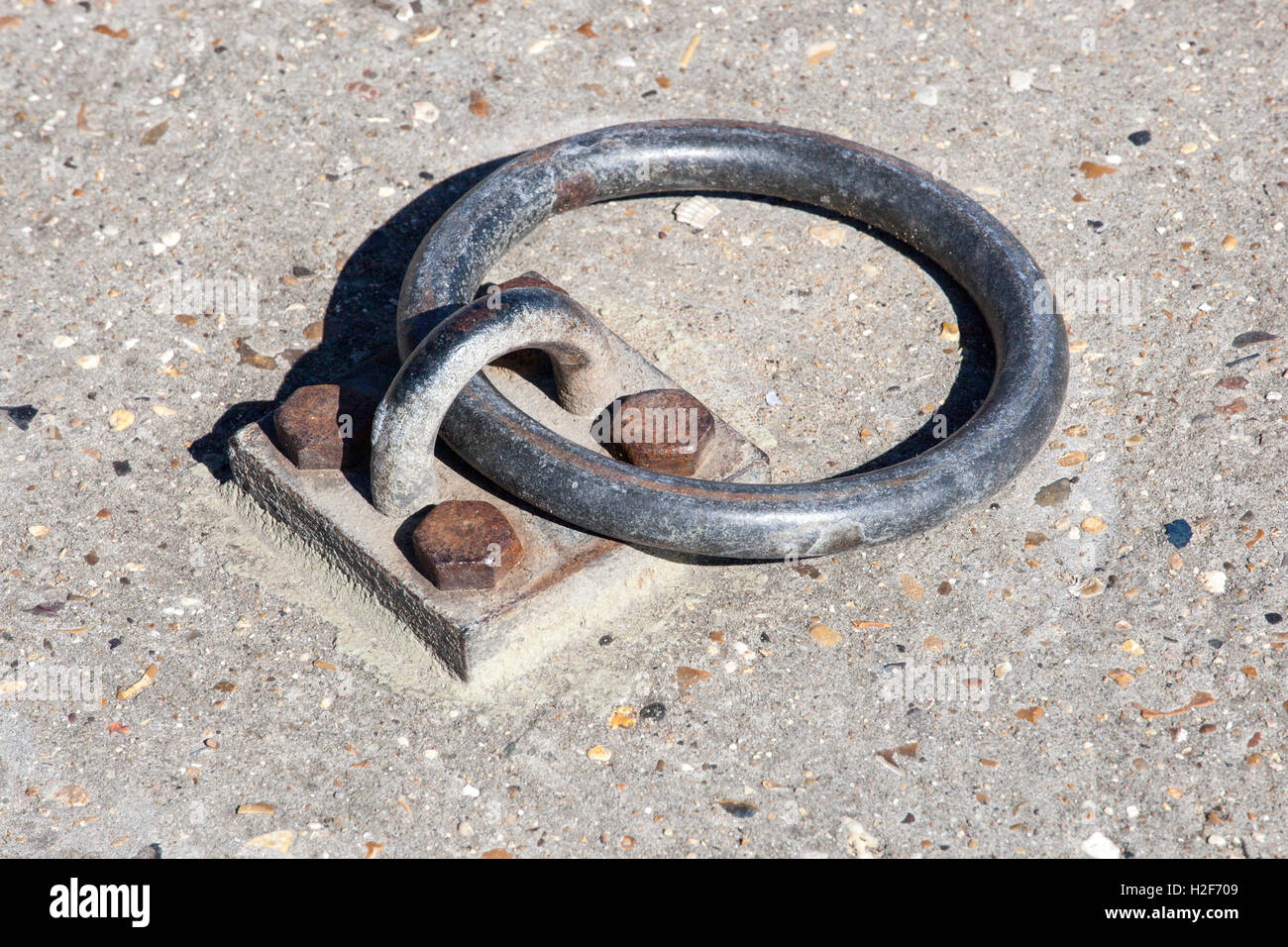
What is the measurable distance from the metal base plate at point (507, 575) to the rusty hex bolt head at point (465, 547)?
1.5 inches

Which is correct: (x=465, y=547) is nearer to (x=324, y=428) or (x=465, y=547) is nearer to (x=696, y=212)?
(x=324, y=428)

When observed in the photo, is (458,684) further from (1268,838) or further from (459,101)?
(459,101)

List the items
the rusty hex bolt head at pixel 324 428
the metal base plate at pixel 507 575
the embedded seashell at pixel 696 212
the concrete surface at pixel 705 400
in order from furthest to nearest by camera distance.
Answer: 1. the embedded seashell at pixel 696 212
2. the rusty hex bolt head at pixel 324 428
3. the metal base plate at pixel 507 575
4. the concrete surface at pixel 705 400

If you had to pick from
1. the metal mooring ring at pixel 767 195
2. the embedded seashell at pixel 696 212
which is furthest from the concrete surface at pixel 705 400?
the metal mooring ring at pixel 767 195

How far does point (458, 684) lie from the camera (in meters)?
2.70

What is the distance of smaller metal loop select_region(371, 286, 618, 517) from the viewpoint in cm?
257

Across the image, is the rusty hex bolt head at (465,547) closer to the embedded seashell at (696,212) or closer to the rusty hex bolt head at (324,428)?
the rusty hex bolt head at (324,428)

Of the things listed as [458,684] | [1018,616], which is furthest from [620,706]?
[1018,616]

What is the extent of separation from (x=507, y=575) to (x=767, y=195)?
5.77ft

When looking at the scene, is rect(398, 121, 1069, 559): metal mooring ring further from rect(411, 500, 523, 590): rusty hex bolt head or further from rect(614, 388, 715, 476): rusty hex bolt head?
rect(614, 388, 715, 476): rusty hex bolt head

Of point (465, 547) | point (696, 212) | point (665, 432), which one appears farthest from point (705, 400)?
point (465, 547)

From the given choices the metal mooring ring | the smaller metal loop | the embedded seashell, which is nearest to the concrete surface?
the embedded seashell

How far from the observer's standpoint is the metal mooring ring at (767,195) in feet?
8.59

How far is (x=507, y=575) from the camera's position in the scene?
269 centimetres
